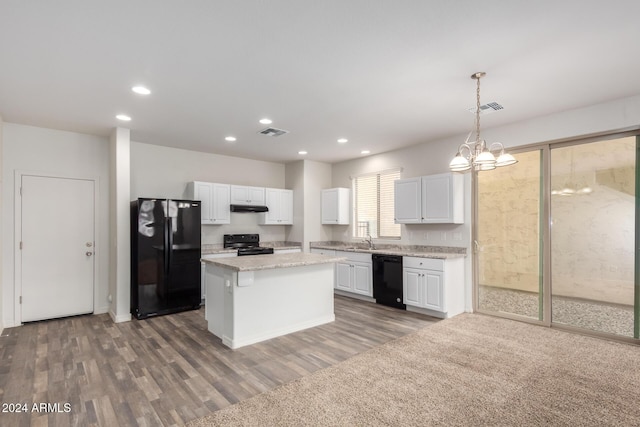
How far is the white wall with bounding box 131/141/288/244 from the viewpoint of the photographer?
5.51m

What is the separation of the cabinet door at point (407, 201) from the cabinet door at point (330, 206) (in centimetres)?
151

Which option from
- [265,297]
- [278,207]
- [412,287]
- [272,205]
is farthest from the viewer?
[278,207]

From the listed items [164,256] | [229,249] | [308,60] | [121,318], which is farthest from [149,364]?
[308,60]

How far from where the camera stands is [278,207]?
22.6 feet

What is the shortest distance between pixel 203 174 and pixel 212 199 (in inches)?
25.0

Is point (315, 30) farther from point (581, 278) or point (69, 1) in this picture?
point (581, 278)

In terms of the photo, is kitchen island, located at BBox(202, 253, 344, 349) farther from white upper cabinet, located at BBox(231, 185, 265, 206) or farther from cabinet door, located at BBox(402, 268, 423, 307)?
white upper cabinet, located at BBox(231, 185, 265, 206)

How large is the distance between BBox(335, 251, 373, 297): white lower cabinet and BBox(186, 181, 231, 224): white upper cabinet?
229 centimetres

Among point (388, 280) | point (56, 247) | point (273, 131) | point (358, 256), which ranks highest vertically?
point (273, 131)

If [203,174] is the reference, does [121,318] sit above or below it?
below

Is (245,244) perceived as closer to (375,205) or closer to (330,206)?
(330,206)

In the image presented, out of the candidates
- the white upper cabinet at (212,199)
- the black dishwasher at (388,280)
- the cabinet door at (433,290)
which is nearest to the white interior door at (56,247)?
the white upper cabinet at (212,199)

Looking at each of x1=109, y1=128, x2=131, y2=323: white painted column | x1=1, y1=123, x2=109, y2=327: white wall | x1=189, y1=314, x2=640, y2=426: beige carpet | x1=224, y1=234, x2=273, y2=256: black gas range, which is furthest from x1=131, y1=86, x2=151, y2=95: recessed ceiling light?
x1=224, y1=234, x2=273, y2=256: black gas range

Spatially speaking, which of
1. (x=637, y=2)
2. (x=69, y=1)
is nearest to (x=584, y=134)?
(x=637, y=2)
